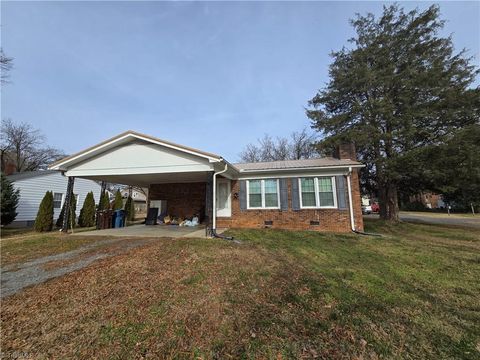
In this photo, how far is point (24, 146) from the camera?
2939 cm

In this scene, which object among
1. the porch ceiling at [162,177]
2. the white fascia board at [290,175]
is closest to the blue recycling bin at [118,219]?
the porch ceiling at [162,177]

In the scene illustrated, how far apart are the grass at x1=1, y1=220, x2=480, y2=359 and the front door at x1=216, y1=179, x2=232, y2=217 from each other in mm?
5993

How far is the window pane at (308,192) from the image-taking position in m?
10.4

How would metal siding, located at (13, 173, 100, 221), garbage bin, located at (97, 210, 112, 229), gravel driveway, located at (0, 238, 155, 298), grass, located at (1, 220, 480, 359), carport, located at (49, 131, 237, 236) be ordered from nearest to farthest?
grass, located at (1, 220, 480, 359), gravel driveway, located at (0, 238, 155, 298), carport, located at (49, 131, 237, 236), garbage bin, located at (97, 210, 112, 229), metal siding, located at (13, 173, 100, 221)

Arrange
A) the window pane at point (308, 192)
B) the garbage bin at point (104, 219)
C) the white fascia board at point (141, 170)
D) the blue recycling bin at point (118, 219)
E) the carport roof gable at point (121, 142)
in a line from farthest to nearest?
the blue recycling bin at point (118, 219) < the garbage bin at point (104, 219) < the window pane at point (308, 192) < the white fascia board at point (141, 170) < the carport roof gable at point (121, 142)

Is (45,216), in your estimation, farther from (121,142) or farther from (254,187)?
(254,187)

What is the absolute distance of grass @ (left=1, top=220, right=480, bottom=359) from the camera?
238 cm

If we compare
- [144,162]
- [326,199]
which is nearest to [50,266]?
[144,162]

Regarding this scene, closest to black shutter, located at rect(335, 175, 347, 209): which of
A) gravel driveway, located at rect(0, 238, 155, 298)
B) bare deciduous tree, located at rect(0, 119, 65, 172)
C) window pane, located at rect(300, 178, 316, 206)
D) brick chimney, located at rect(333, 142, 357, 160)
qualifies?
window pane, located at rect(300, 178, 316, 206)

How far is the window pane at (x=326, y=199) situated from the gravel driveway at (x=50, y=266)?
8008 millimetres

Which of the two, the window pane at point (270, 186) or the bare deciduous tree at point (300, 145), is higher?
the bare deciduous tree at point (300, 145)

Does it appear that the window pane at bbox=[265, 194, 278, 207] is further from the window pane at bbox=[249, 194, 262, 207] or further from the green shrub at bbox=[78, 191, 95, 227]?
the green shrub at bbox=[78, 191, 95, 227]

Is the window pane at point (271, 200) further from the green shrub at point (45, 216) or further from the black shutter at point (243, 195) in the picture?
the green shrub at point (45, 216)

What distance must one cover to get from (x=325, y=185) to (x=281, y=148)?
2255 centimetres
